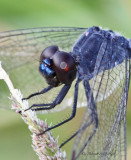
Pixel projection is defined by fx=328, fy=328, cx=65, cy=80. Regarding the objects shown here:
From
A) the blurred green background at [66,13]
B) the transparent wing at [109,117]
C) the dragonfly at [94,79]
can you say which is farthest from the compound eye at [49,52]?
the blurred green background at [66,13]

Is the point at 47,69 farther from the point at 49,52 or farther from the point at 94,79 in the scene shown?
the point at 94,79

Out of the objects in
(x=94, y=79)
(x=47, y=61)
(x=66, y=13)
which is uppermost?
(x=66, y=13)

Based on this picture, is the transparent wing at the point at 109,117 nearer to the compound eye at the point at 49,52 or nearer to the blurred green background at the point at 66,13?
the compound eye at the point at 49,52

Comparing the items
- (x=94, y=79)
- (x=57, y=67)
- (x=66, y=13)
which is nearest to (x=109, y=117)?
(x=94, y=79)

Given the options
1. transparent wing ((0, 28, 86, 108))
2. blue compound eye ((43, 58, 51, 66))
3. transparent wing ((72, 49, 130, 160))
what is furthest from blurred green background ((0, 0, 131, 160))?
blue compound eye ((43, 58, 51, 66))

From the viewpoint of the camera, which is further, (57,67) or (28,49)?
(28,49)

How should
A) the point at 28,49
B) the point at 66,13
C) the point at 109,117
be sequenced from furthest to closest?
1. the point at 66,13
2. the point at 28,49
3. the point at 109,117
